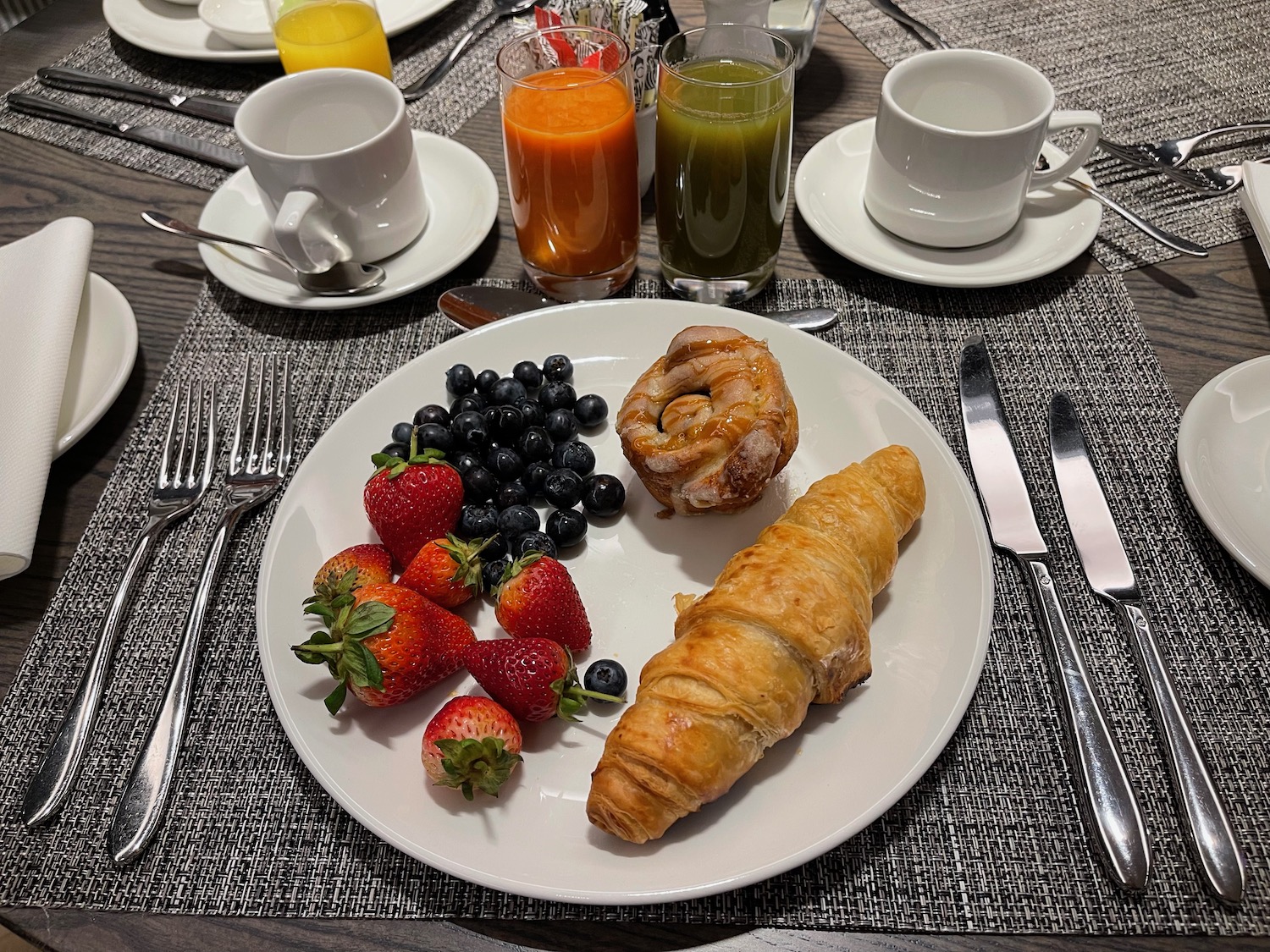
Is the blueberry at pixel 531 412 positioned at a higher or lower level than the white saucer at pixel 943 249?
lower

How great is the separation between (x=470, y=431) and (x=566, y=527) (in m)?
0.23

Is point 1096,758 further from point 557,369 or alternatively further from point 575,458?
point 557,369

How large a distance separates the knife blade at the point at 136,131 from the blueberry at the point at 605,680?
151 centimetres

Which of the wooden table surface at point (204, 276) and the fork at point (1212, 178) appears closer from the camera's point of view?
the wooden table surface at point (204, 276)

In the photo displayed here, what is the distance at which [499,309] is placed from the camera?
5.12ft

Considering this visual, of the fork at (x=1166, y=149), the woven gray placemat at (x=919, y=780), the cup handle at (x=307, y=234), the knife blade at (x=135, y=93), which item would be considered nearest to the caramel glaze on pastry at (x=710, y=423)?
the woven gray placemat at (x=919, y=780)

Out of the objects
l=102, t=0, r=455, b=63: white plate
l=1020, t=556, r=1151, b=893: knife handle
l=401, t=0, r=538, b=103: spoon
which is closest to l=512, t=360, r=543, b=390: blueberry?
l=1020, t=556, r=1151, b=893: knife handle

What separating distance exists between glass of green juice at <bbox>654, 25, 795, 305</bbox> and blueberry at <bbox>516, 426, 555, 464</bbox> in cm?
50

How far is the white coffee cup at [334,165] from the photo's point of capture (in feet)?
4.88

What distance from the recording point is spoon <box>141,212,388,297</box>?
1594 mm

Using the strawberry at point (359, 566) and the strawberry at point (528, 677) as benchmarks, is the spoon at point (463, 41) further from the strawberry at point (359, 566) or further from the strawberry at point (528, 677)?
the strawberry at point (528, 677)

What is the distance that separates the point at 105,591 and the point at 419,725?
0.56 meters

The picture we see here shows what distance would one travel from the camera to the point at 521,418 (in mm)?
1293

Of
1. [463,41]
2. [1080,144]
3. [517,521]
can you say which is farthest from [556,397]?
[463,41]
